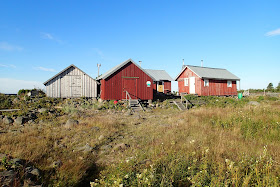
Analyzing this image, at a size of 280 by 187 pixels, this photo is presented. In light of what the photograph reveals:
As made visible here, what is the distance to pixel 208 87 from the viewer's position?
27219mm

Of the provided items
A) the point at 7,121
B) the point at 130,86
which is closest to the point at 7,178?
the point at 7,121

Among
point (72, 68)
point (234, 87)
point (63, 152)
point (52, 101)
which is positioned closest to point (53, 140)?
point (63, 152)

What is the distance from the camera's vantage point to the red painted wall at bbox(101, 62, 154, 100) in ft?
65.8

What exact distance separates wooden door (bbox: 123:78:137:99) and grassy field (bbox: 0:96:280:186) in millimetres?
11151

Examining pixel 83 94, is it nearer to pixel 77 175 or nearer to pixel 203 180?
pixel 77 175

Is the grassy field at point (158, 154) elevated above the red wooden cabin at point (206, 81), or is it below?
below

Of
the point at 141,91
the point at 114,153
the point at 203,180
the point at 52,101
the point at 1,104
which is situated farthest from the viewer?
the point at 141,91

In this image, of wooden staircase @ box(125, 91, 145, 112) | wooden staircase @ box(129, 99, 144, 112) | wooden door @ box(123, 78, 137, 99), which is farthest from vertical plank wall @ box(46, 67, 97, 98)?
wooden staircase @ box(129, 99, 144, 112)

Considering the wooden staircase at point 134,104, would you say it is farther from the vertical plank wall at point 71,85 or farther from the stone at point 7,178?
the stone at point 7,178

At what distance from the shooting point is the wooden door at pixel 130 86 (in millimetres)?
20797

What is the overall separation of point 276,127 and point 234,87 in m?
25.5

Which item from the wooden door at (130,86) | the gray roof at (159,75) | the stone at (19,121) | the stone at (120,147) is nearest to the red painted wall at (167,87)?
the gray roof at (159,75)

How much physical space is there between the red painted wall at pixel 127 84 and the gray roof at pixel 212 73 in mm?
9763

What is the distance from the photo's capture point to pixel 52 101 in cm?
1938
